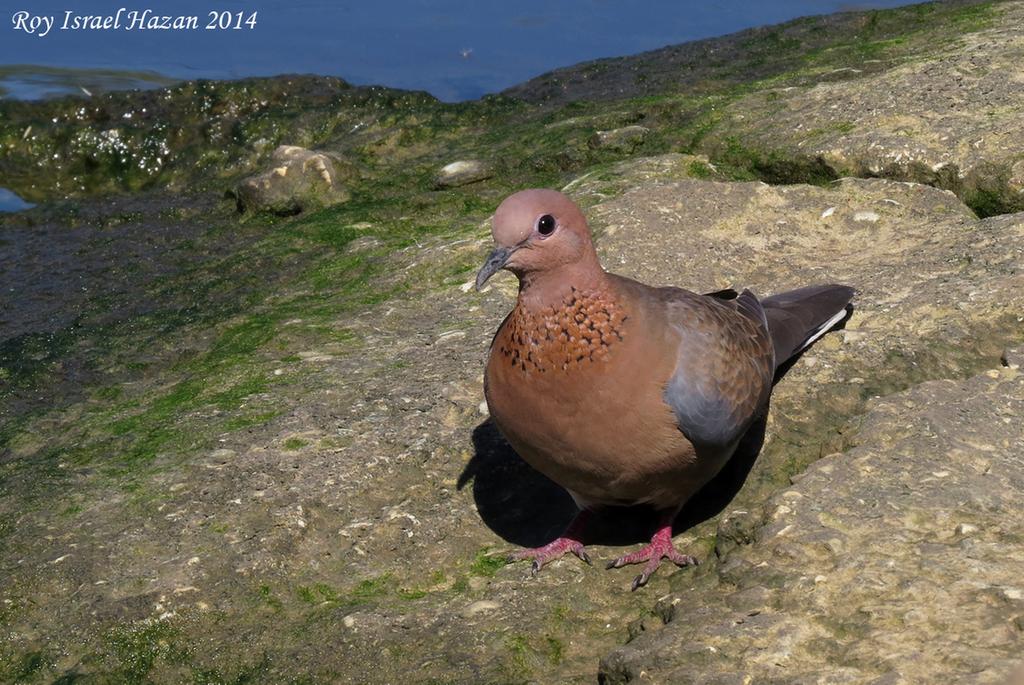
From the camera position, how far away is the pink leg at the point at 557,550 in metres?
4.27

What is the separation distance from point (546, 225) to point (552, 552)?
1020 millimetres

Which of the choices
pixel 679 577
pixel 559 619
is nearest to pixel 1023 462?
pixel 679 577

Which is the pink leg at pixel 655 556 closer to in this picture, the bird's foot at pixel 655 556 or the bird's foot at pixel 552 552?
the bird's foot at pixel 655 556

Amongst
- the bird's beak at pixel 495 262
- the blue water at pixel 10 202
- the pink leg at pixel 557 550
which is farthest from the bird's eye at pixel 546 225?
the blue water at pixel 10 202

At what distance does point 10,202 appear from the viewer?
9.19m

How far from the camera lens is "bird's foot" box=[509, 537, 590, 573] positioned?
428 centimetres

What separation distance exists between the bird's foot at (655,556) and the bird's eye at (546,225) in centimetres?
100

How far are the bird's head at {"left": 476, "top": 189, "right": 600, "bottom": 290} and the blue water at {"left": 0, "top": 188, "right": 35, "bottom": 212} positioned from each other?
584 centimetres

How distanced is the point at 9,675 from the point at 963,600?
8.72 feet

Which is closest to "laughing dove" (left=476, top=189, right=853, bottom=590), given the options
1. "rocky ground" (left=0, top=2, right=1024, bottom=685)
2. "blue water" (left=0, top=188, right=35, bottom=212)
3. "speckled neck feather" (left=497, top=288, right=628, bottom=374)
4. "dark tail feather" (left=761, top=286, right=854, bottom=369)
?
"speckled neck feather" (left=497, top=288, right=628, bottom=374)

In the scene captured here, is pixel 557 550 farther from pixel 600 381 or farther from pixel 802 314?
pixel 802 314

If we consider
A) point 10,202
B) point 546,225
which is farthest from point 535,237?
point 10,202

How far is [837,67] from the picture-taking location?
8.00 meters

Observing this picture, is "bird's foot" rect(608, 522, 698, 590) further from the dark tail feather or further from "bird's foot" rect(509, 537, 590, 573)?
the dark tail feather
